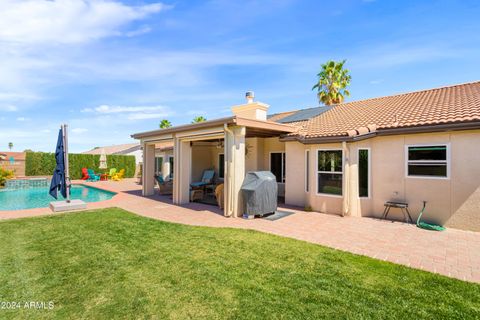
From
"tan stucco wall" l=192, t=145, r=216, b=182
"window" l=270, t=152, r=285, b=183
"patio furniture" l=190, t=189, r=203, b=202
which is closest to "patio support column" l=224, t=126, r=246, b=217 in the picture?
"patio furniture" l=190, t=189, r=203, b=202

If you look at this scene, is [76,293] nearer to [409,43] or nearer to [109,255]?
[109,255]

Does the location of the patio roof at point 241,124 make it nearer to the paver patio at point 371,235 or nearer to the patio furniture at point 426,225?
the paver patio at point 371,235

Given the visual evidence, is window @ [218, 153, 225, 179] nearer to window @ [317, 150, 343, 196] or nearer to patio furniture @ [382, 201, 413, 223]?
window @ [317, 150, 343, 196]

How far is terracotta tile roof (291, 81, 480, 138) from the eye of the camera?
9.52 meters

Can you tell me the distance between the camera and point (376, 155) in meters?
10.6

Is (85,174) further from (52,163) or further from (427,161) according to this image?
(427,161)

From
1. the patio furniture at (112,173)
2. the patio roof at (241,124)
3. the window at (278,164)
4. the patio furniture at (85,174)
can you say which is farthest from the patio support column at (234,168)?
the patio furniture at (85,174)

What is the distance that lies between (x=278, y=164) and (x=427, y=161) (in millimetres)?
7809

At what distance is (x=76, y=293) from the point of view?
433cm

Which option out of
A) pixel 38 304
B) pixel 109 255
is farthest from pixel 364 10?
pixel 38 304

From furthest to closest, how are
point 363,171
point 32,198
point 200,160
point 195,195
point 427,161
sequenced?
point 200,160 → point 32,198 → point 195,195 → point 363,171 → point 427,161

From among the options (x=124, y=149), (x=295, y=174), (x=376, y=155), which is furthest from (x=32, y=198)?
(x=124, y=149)

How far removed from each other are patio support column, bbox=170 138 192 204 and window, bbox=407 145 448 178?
1048 centimetres

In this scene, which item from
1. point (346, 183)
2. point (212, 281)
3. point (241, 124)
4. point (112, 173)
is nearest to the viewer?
point (212, 281)
